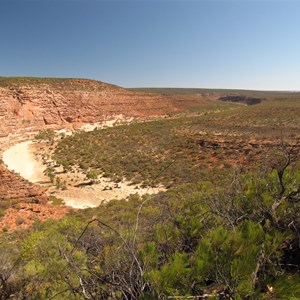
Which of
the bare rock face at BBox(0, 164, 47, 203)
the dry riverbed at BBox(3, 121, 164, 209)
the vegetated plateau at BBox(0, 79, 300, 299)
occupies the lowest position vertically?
the dry riverbed at BBox(3, 121, 164, 209)

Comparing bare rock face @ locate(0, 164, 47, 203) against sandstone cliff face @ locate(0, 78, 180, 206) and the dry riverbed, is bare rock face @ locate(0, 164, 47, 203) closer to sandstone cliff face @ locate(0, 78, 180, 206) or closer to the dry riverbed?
the dry riverbed

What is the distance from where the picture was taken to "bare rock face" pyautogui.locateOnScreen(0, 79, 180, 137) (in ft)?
115

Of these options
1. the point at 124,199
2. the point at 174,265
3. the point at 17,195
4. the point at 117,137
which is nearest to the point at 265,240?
the point at 174,265

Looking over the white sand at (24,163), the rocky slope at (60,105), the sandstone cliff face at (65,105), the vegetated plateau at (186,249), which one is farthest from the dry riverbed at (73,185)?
the sandstone cliff face at (65,105)

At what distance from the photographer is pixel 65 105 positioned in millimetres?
40969

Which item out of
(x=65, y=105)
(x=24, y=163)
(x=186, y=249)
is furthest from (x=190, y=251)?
(x=65, y=105)

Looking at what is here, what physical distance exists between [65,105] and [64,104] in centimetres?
23

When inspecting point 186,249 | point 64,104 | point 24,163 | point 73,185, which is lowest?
point 73,185

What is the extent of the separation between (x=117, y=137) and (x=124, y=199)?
18.0 metres

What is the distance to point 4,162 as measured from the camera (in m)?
23.2

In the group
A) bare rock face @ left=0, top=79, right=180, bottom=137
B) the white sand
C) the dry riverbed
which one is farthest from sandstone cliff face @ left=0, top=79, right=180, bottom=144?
the dry riverbed

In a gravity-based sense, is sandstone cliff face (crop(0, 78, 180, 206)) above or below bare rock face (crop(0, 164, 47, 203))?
above

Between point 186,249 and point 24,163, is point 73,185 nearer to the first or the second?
point 24,163

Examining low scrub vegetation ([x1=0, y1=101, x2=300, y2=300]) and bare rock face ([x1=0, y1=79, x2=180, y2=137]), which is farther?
bare rock face ([x1=0, y1=79, x2=180, y2=137])
